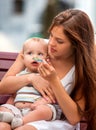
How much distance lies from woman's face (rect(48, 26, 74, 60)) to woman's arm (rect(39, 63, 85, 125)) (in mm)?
158

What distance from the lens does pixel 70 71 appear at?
8.89ft

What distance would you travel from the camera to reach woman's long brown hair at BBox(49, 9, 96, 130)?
258 cm

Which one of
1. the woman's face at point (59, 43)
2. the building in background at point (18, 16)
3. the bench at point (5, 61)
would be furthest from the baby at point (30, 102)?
the building in background at point (18, 16)

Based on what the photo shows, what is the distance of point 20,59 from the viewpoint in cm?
285

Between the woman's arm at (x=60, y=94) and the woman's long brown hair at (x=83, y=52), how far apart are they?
0.17 feet

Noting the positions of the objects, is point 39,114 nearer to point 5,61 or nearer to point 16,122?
point 16,122

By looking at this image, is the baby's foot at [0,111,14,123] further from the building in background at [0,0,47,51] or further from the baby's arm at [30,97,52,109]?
the building in background at [0,0,47,51]

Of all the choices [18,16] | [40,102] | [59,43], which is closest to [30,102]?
[40,102]

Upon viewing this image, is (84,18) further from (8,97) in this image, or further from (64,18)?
(8,97)

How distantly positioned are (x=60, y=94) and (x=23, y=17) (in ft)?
22.1

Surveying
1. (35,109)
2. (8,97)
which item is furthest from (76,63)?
(8,97)

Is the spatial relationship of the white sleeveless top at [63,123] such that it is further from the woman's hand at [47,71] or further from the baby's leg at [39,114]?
the woman's hand at [47,71]

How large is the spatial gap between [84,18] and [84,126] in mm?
759

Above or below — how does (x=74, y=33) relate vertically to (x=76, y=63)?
above
